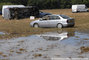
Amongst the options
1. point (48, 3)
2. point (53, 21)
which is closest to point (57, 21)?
point (53, 21)

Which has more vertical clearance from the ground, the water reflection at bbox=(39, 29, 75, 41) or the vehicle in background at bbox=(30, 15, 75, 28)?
the vehicle in background at bbox=(30, 15, 75, 28)

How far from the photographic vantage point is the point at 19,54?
39.1 ft

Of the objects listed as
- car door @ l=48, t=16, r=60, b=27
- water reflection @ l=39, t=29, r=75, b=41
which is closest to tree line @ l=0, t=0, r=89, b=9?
car door @ l=48, t=16, r=60, b=27

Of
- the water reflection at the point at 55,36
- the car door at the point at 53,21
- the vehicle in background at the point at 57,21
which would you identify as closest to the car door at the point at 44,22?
the vehicle in background at the point at 57,21

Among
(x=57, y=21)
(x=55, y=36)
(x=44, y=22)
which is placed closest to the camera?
(x=55, y=36)

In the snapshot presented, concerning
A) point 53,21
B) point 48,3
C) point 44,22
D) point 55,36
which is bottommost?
point 48,3

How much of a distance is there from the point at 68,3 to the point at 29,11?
213ft

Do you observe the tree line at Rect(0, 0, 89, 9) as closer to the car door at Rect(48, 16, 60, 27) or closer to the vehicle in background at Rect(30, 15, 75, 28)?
the vehicle in background at Rect(30, 15, 75, 28)

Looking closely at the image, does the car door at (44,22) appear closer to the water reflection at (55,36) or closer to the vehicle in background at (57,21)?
the vehicle in background at (57,21)

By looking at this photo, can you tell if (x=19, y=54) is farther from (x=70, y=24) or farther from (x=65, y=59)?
(x=70, y=24)

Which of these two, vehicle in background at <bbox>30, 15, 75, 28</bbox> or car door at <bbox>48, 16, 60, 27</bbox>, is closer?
vehicle in background at <bbox>30, 15, 75, 28</bbox>

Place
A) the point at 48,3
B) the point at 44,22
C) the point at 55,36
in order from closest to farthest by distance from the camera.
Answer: the point at 55,36, the point at 44,22, the point at 48,3

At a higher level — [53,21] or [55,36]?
[53,21]

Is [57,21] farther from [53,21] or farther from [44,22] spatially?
[44,22]
